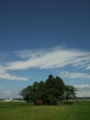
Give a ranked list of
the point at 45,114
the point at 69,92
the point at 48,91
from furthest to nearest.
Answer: the point at 69,92
the point at 48,91
the point at 45,114

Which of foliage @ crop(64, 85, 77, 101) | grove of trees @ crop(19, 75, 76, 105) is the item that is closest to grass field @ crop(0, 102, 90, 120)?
grove of trees @ crop(19, 75, 76, 105)

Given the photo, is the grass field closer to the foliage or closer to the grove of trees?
the grove of trees

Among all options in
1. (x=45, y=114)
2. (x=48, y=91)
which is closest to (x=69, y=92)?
(x=48, y=91)

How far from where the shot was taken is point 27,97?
146125mm

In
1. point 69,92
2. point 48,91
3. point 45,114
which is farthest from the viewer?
point 69,92

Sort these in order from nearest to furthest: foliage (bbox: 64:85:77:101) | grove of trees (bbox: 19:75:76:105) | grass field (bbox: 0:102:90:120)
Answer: grass field (bbox: 0:102:90:120) < grove of trees (bbox: 19:75:76:105) < foliage (bbox: 64:85:77:101)

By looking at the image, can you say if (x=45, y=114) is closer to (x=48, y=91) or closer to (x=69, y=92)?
(x=48, y=91)

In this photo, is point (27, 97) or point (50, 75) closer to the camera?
point (50, 75)

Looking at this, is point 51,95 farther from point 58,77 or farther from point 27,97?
point 27,97

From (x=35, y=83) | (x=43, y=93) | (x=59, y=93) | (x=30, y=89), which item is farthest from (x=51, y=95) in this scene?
(x=30, y=89)

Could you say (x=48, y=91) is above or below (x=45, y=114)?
above

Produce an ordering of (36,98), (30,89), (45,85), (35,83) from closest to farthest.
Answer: (36,98), (45,85), (35,83), (30,89)

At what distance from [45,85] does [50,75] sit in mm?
5311

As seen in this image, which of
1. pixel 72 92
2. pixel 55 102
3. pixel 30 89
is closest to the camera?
pixel 55 102
